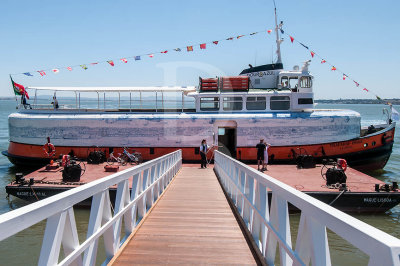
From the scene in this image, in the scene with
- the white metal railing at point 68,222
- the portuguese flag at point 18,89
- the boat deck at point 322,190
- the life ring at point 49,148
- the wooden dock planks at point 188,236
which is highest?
the portuguese flag at point 18,89

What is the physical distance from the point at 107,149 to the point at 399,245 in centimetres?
1953

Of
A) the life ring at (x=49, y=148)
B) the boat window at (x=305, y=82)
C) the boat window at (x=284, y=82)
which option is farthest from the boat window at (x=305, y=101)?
the life ring at (x=49, y=148)

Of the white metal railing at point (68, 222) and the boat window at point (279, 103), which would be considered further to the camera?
the boat window at point (279, 103)

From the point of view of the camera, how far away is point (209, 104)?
21.0 metres

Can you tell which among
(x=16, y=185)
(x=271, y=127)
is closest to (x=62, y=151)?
(x=16, y=185)

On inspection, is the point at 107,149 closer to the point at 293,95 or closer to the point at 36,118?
the point at 36,118

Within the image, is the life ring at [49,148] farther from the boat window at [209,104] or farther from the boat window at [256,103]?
the boat window at [256,103]

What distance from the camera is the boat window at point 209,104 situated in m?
20.7

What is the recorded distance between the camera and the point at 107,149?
2009 cm

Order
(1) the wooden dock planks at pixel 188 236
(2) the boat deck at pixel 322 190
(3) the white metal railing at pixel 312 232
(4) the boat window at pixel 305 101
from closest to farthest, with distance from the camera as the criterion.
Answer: (3) the white metal railing at pixel 312 232, (1) the wooden dock planks at pixel 188 236, (2) the boat deck at pixel 322 190, (4) the boat window at pixel 305 101

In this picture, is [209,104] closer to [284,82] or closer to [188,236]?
[284,82]

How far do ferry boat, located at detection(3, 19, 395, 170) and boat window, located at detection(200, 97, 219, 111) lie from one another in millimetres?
64

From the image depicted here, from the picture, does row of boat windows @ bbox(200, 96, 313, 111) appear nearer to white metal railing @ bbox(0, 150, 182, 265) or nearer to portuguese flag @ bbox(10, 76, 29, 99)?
portuguese flag @ bbox(10, 76, 29, 99)

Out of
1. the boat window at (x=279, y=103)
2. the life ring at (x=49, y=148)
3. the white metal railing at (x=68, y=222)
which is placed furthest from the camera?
the boat window at (x=279, y=103)
